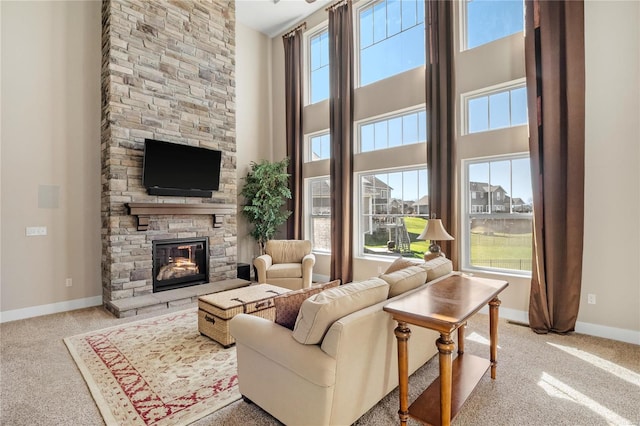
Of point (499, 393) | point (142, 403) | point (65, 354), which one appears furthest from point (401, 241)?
point (65, 354)

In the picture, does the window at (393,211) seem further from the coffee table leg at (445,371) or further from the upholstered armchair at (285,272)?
the coffee table leg at (445,371)

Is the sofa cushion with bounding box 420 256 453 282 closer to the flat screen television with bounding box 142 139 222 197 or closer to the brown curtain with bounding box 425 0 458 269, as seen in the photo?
the brown curtain with bounding box 425 0 458 269

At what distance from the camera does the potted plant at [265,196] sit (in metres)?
6.07

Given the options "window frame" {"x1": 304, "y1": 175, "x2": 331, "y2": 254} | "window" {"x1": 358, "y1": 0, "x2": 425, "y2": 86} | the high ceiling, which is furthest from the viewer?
"window frame" {"x1": 304, "y1": 175, "x2": 331, "y2": 254}

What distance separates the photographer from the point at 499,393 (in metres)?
2.31

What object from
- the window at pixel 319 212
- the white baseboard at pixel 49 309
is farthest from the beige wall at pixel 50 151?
the window at pixel 319 212

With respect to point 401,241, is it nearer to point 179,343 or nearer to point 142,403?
point 179,343

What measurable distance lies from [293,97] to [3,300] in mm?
5418

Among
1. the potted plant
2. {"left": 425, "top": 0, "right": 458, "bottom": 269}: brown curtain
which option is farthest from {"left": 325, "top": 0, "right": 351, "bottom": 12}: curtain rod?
the potted plant

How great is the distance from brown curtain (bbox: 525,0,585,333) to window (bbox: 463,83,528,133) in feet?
1.11

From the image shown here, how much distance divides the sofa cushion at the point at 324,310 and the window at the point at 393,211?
3.25m

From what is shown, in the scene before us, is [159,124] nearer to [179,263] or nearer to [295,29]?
[179,263]

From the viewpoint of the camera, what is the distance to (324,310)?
170 centimetres

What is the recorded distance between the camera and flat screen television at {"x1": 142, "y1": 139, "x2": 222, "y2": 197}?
15.1 ft
